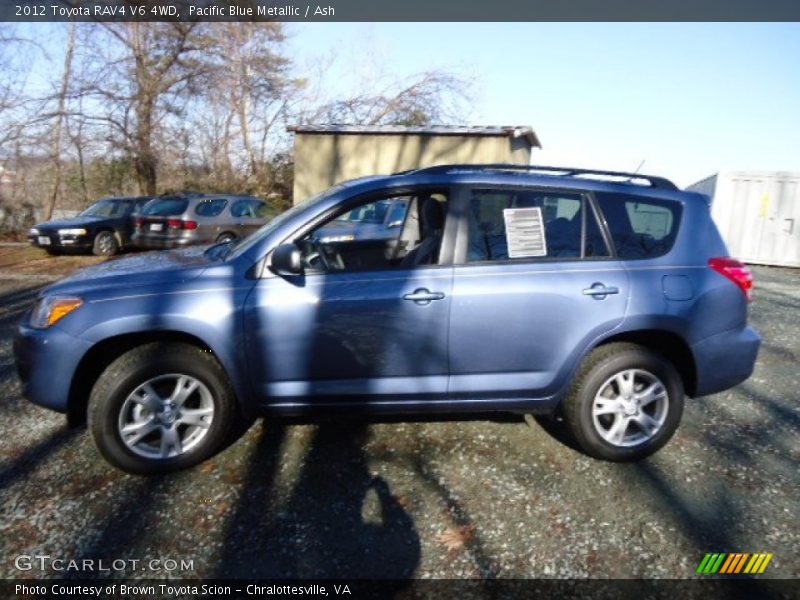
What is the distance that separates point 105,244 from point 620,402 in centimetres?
1206

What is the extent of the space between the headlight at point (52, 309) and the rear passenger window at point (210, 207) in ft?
27.6

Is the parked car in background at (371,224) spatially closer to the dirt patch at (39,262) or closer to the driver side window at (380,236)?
the driver side window at (380,236)

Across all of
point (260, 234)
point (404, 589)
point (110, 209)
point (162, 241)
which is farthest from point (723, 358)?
point (110, 209)

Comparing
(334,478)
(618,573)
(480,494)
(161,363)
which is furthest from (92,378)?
(618,573)

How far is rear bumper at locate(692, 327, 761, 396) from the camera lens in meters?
3.01

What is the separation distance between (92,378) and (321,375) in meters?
1.37

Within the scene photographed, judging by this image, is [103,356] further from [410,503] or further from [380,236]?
[380,236]

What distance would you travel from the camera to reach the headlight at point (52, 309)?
8.87 ft

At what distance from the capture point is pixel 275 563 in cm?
221

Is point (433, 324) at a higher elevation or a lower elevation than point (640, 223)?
lower

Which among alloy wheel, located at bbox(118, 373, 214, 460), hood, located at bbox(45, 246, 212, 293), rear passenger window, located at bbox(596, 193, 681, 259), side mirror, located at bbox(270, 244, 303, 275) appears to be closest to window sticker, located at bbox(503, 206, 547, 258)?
rear passenger window, located at bbox(596, 193, 681, 259)

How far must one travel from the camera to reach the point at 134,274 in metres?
2.88

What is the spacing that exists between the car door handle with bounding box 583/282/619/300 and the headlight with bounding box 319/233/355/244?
5.85ft

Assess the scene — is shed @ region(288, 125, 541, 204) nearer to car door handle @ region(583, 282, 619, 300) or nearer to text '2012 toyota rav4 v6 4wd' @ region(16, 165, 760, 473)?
text '2012 toyota rav4 v6 4wd' @ region(16, 165, 760, 473)
